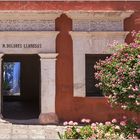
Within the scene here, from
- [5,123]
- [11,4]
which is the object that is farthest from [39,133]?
[11,4]

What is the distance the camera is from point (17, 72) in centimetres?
2870

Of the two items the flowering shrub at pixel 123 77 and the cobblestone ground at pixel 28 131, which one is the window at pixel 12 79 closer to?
the cobblestone ground at pixel 28 131

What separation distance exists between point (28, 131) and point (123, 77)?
13.8 feet

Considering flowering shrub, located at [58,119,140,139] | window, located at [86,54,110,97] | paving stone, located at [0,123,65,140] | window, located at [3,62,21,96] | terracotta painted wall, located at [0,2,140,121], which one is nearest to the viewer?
flowering shrub, located at [58,119,140,139]

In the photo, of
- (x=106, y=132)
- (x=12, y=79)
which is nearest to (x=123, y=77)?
(x=106, y=132)

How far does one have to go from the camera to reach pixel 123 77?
10156 mm

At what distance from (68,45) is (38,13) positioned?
1.33 m

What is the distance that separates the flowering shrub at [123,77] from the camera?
395 inches

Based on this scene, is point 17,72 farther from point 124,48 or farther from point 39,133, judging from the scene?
point 124,48

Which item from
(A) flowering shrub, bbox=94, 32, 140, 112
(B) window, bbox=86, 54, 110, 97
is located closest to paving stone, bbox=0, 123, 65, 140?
(B) window, bbox=86, 54, 110, 97

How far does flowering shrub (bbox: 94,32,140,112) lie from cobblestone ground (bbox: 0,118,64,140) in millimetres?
2409

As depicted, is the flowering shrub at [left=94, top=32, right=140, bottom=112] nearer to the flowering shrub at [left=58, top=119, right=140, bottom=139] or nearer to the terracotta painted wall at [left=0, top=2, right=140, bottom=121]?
the flowering shrub at [left=58, top=119, right=140, bottom=139]

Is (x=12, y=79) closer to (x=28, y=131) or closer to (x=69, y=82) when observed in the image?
(x=69, y=82)

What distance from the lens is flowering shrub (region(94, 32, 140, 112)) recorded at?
10.0 m
